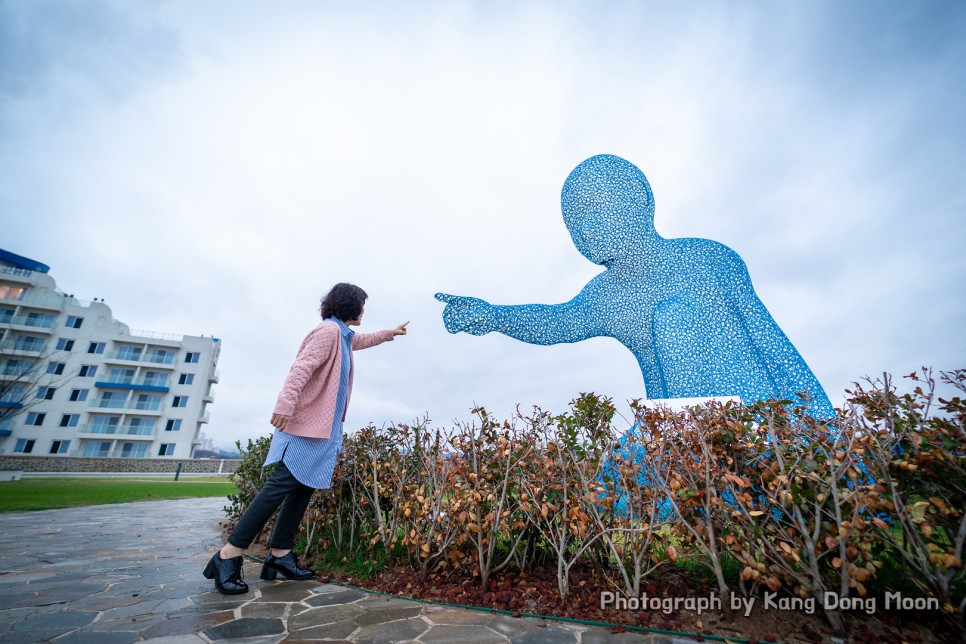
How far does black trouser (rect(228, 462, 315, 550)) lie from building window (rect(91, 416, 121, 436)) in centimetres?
3594

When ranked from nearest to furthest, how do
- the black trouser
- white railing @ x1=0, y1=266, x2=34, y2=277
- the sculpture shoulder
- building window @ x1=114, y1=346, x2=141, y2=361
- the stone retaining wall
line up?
1. the black trouser
2. the sculpture shoulder
3. the stone retaining wall
4. white railing @ x1=0, y1=266, x2=34, y2=277
5. building window @ x1=114, y1=346, x2=141, y2=361

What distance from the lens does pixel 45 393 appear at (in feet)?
91.7

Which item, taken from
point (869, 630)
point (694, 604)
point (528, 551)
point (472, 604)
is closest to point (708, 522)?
point (694, 604)

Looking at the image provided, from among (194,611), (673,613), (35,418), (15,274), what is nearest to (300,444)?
(194,611)

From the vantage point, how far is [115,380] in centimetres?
3020

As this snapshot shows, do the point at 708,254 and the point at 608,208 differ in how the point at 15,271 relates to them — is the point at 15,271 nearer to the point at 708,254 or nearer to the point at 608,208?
the point at 608,208

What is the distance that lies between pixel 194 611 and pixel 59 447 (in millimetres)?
37007

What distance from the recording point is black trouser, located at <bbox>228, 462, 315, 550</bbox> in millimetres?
2439

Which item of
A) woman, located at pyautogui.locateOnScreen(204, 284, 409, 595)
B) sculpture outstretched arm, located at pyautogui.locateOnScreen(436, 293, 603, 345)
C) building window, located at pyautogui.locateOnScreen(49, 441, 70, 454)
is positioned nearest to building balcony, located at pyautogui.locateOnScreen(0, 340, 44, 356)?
building window, located at pyautogui.locateOnScreen(49, 441, 70, 454)

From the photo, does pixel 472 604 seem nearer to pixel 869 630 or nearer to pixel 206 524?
pixel 869 630

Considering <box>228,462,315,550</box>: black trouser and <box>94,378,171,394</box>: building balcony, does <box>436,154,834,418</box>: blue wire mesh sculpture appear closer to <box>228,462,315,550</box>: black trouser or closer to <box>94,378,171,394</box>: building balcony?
<box>228,462,315,550</box>: black trouser

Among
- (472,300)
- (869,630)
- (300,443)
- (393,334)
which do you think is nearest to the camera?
(869,630)

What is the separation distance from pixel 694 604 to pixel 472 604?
1.14 m

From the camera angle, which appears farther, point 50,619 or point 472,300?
point 472,300
